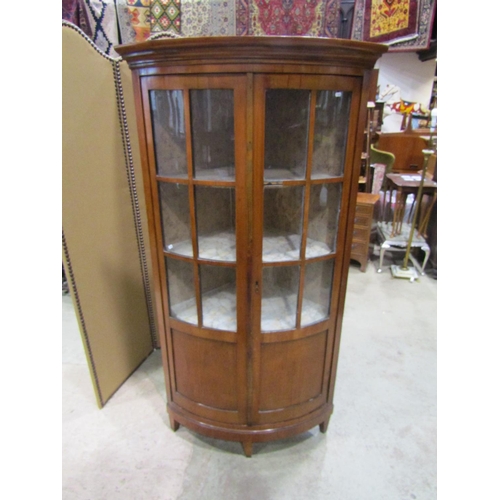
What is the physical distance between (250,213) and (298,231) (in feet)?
0.73

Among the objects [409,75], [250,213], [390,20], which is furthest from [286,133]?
[409,75]

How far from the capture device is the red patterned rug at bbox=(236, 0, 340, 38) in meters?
1.83

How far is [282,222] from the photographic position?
121 centimetres

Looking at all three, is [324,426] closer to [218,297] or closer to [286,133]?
[218,297]

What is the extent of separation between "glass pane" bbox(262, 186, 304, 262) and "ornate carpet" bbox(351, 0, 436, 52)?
270 cm

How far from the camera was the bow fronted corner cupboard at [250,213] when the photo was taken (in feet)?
3.14

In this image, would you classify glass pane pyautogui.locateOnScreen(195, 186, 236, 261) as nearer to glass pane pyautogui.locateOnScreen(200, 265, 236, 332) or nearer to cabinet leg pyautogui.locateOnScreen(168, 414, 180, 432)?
glass pane pyautogui.locateOnScreen(200, 265, 236, 332)

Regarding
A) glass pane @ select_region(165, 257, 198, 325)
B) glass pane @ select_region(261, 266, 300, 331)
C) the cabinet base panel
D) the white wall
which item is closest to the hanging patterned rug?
the white wall

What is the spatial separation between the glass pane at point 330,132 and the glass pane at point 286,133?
4 cm

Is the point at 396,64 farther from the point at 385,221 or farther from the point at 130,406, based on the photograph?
the point at 130,406

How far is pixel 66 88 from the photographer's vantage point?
51.4 inches

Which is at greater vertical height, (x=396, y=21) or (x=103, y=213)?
(x=396, y=21)

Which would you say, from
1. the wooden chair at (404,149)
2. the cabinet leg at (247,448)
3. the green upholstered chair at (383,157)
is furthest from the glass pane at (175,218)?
the wooden chair at (404,149)

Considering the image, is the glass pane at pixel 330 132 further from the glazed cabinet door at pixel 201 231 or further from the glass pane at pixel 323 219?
the glazed cabinet door at pixel 201 231
